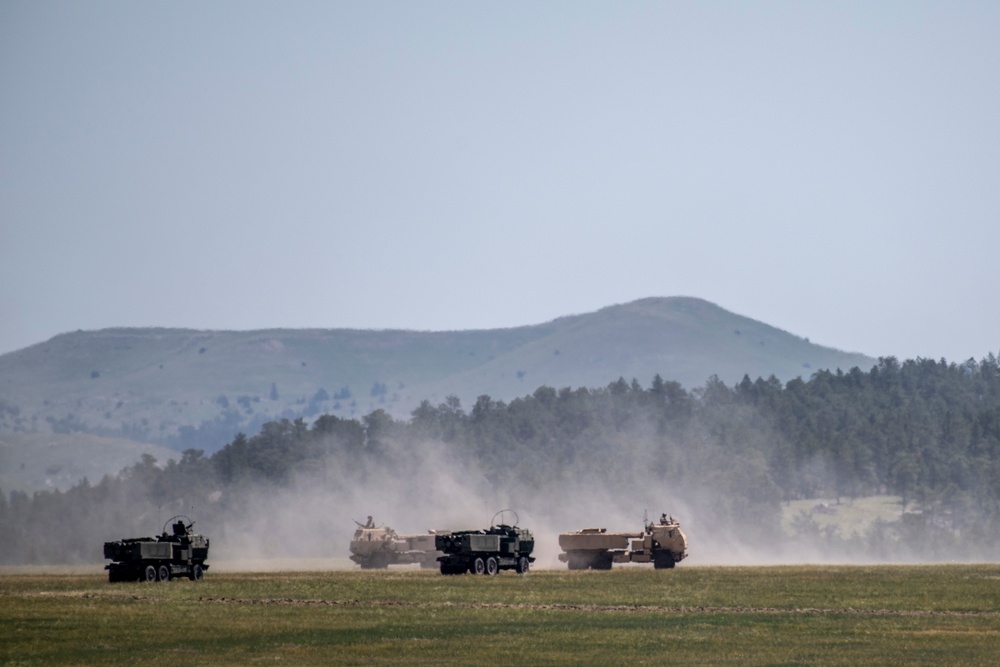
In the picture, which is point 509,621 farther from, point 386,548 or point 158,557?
point 386,548

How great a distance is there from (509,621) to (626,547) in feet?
140

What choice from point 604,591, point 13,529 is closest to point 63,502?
point 13,529

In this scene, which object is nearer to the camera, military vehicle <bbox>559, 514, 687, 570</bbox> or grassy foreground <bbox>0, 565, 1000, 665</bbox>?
grassy foreground <bbox>0, 565, 1000, 665</bbox>

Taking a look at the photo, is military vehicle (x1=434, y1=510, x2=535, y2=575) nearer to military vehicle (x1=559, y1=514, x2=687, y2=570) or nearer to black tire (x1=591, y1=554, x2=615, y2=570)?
military vehicle (x1=559, y1=514, x2=687, y2=570)

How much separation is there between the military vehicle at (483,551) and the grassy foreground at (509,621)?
481 cm

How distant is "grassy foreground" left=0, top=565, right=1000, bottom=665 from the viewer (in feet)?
142

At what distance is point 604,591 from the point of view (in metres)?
69.3

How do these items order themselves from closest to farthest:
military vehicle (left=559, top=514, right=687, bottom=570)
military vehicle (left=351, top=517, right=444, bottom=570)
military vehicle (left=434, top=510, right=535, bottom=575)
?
military vehicle (left=434, top=510, right=535, bottom=575) < military vehicle (left=559, top=514, right=687, bottom=570) < military vehicle (left=351, top=517, right=444, bottom=570)

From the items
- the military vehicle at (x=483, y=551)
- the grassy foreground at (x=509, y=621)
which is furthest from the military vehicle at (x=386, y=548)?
the grassy foreground at (x=509, y=621)

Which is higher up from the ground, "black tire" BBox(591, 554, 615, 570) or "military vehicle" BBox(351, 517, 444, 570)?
"military vehicle" BBox(351, 517, 444, 570)

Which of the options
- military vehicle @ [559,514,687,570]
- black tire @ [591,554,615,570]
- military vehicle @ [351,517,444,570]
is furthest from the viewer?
military vehicle @ [351,517,444,570]

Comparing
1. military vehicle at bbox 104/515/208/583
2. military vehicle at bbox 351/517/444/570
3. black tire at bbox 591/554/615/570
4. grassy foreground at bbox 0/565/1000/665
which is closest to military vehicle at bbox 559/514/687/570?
black tire at bbox 591/554/615/570

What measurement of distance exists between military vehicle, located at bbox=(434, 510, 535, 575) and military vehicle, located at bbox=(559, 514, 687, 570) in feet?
29.7

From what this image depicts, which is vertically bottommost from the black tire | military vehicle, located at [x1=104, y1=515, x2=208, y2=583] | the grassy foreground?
the grassy foreground
